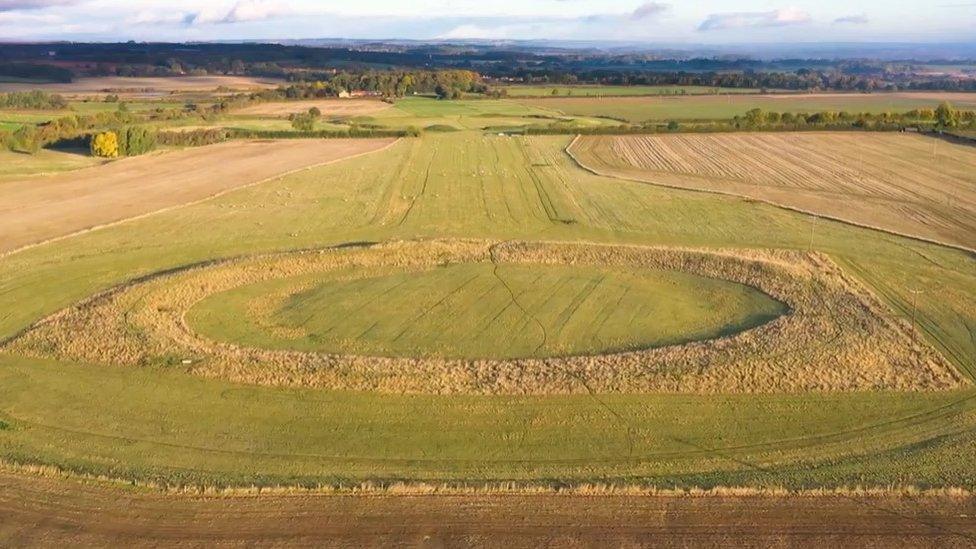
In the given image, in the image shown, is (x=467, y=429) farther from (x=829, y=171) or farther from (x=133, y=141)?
(x=133, y=141)

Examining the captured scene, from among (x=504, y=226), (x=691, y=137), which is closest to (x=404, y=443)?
(x=504, y=226)

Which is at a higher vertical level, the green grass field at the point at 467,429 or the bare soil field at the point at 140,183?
the bare soil field at the point at 140,183

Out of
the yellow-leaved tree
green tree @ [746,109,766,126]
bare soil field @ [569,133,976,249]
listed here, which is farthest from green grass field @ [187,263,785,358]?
green tree @ [746,109,766,126]

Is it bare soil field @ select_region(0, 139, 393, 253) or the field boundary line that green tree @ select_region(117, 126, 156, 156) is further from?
the field boundary line

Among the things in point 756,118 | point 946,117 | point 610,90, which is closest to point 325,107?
point 610,90

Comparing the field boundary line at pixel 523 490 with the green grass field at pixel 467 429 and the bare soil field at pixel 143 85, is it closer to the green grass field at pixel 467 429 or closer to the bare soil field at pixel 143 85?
the green grass field at pixel 467 429

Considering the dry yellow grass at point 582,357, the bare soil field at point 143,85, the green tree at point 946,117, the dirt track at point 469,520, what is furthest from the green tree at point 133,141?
the green tree at point 946,117
